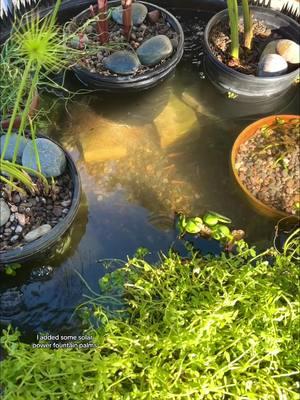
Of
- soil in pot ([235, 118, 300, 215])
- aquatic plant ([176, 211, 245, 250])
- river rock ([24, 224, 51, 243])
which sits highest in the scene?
soil in pot ([235, 118, 300, 215])

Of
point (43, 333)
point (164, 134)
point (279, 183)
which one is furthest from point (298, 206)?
point (43, 333)

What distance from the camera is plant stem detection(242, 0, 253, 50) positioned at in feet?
6.80

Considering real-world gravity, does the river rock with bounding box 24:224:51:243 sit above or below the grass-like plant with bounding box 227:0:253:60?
below

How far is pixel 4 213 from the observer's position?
5.53 ft

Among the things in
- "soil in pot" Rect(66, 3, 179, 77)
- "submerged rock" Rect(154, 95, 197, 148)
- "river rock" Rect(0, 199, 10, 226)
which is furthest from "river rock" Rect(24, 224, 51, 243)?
"soil in pot" Rect(66, 3, 179, 77)

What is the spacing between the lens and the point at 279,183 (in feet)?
6.41

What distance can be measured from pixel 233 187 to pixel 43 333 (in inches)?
38.0

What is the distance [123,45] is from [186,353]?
4.80 feet

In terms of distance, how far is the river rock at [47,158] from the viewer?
176cm

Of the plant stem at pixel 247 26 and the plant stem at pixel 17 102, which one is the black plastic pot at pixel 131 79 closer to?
the plant stem at pixel 247 26

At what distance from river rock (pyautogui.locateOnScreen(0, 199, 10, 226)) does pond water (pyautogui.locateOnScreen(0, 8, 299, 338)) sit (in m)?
0.20

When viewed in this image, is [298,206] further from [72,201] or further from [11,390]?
[11,390]

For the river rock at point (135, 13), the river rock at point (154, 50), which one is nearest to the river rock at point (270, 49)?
the river rock at point (154, 50)

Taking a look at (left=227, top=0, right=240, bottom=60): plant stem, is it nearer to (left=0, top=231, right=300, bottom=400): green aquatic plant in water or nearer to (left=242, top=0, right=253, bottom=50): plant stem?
(left=242, top=0, right=253, bottom=50): plant stem
